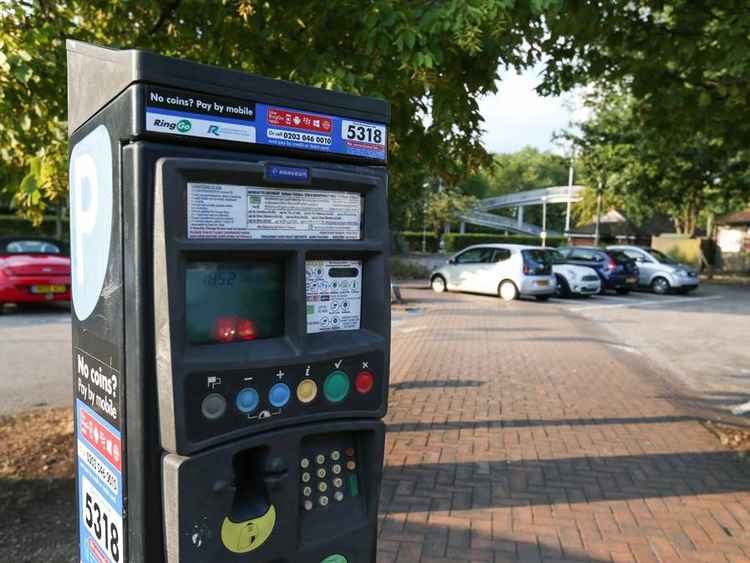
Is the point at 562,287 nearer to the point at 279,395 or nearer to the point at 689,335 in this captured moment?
the point at 689,335

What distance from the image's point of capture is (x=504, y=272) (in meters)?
17.5

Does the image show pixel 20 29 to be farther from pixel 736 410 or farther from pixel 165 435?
pixel 736 410

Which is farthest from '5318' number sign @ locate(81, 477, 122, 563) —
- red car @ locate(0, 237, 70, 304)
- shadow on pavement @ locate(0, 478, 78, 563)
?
red car @ locate(0, 237, 70, 304)

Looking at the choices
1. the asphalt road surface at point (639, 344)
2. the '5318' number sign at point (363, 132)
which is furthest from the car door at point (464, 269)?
the '5318' number sign at point (363, 132)

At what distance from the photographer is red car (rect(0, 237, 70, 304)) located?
11.4 m

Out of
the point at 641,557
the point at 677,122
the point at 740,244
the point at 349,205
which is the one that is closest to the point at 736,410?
the point at 677,122

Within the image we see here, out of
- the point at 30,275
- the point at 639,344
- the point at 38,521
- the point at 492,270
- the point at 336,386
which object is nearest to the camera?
the point at 336,386

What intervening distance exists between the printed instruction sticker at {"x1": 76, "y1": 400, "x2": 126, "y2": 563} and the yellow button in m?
0.54

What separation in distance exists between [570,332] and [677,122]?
562cm

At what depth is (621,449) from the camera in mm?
5113

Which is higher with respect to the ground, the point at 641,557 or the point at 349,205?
the point at 349,205

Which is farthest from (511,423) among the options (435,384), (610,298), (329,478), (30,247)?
(610,298)

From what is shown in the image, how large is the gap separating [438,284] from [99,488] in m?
17.5

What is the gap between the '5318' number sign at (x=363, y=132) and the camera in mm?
1951
